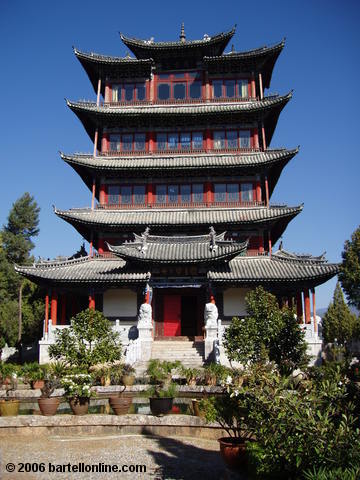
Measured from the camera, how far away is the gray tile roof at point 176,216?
28406 millimetres

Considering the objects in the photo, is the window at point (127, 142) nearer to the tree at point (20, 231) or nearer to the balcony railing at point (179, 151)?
the balcony railing at point (179, 151)

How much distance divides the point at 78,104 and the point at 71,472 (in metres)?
27.4

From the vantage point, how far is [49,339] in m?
24.8

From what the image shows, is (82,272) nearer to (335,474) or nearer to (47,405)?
(47,405)

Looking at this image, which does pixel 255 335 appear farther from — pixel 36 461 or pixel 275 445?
pixel 275 445

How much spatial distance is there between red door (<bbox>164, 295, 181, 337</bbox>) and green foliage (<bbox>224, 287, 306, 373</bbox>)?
40.5 ft

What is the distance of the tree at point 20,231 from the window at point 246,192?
3490 cm

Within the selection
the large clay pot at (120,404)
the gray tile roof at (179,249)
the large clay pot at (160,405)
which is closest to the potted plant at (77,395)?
the large clay pot at (120,404)

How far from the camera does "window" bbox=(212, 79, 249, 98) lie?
32875 millimetres

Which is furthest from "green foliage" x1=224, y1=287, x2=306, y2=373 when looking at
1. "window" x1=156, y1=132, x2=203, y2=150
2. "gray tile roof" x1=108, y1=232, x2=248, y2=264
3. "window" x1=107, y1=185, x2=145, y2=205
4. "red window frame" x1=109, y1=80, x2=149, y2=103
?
"red window frame" x1=109, y1=80, x2=149, y2=103

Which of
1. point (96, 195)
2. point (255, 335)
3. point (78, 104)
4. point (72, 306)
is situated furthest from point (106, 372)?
point (78, 104)

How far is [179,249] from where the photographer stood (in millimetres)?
27109

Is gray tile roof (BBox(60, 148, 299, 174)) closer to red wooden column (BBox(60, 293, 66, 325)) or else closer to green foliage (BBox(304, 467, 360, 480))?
red wooden column (BBox(60, 293, 66, 325))

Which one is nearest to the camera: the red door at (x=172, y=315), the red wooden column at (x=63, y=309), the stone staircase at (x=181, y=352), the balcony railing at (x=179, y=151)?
the stone staircase at (x=181, y=352)
